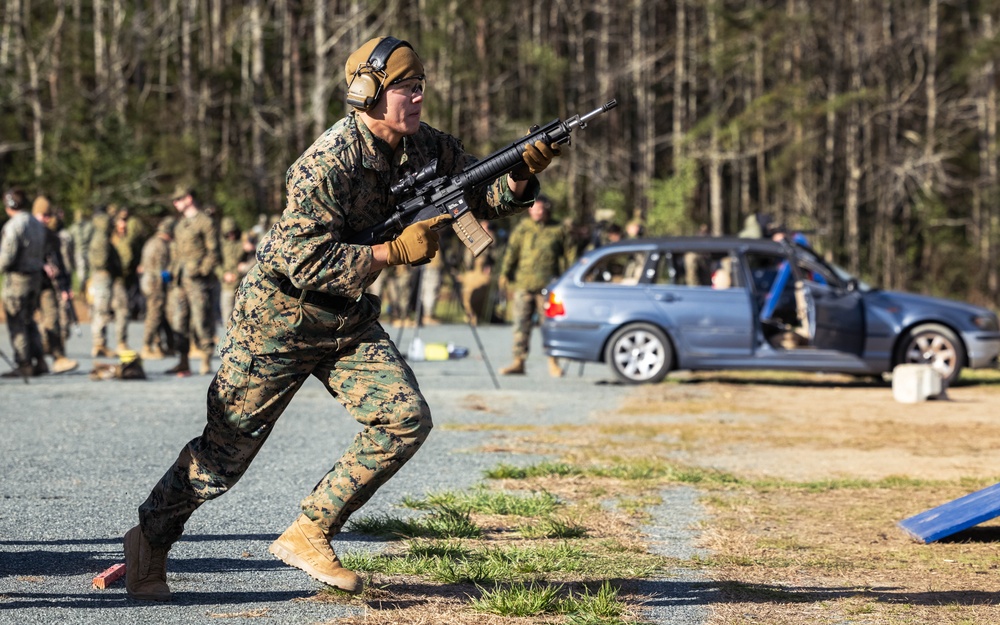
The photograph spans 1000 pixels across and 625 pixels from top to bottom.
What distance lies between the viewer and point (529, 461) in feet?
30.7

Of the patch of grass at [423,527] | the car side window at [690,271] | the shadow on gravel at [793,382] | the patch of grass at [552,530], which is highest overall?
the car side window at [690,271]

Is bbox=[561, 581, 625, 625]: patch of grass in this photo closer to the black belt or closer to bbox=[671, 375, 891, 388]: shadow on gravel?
the black belt

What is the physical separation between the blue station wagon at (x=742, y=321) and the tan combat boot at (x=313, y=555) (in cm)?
Result: 1034

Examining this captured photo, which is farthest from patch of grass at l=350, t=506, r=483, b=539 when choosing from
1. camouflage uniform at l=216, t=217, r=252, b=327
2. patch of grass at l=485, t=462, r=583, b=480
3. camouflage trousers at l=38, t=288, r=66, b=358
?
camouflage uniform at l=216, t=217, r=252, b=327

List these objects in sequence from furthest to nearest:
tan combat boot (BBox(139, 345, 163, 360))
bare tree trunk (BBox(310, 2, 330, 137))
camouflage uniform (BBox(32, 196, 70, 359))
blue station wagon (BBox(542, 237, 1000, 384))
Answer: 1. bare tree trunk (BBox(310, 2, 330, 137))
2. tan combat boot (BBox(139, 345, 163, 360))
3. camouflage uniform (BBox(32, 196, 70, 359))
4. blue station wagon (BBox(542, 237, 1000, 384))

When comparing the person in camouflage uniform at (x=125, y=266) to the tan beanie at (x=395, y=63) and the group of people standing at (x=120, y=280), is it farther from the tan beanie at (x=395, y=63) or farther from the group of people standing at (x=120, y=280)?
the tan beanie at (x=395, y=63)

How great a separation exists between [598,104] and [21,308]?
2488 cm

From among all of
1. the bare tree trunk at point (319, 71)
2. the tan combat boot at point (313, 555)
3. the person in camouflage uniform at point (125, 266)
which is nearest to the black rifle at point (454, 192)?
the tan combat boot at point (313, 555)

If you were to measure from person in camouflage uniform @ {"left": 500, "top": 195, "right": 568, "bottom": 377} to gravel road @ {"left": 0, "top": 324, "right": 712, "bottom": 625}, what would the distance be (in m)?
0.67

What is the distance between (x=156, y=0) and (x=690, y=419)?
3767cm

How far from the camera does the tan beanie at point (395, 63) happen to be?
4.84 m

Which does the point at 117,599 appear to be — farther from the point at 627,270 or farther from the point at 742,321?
the point at 627,270

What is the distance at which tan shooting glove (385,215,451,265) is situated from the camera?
476cm

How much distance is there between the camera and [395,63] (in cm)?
486
